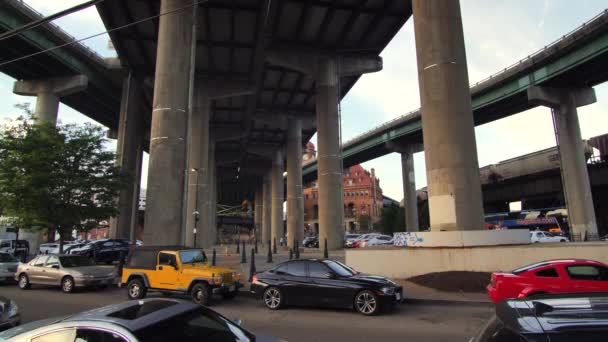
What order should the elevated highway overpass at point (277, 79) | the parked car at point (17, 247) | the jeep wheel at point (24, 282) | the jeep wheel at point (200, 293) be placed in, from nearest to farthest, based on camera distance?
the jeep wheel at point (200, 293)
the jeep wheel at point (24, 282)
the elevated highway overpass at point (277, 79)
the parked car at point (17, 247)

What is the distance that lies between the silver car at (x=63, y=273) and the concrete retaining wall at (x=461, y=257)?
34.6 feet

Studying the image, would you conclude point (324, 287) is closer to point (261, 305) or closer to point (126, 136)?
point (261, 305)

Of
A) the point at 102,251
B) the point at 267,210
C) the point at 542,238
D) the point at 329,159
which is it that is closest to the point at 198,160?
the point at 329,159

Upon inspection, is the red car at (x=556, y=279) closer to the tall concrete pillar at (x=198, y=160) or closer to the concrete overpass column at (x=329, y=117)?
the concrete overpass column at (x=329, y=117)

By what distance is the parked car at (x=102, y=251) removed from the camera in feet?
92.4

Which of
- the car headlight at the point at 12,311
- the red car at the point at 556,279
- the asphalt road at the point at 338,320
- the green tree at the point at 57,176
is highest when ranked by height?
the green tree at the point at 57,176

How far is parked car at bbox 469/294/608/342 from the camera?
7.30 feet

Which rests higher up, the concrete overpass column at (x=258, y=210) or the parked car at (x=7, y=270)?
the concrete overpass column at (x=258, y=210)

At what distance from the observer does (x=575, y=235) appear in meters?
40.2

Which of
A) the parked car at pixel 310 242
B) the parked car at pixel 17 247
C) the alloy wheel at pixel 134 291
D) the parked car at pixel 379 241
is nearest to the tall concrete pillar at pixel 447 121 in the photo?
the alloy wheel at pixel 134 291

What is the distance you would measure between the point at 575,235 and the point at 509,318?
46.3 m

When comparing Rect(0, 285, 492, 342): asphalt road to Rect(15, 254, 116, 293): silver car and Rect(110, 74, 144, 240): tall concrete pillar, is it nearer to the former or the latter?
Rect(15, 254, 116, 293): silver car

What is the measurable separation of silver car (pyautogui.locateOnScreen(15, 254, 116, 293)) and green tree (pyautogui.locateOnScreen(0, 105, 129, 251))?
161 inches

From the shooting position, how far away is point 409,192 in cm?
6381
